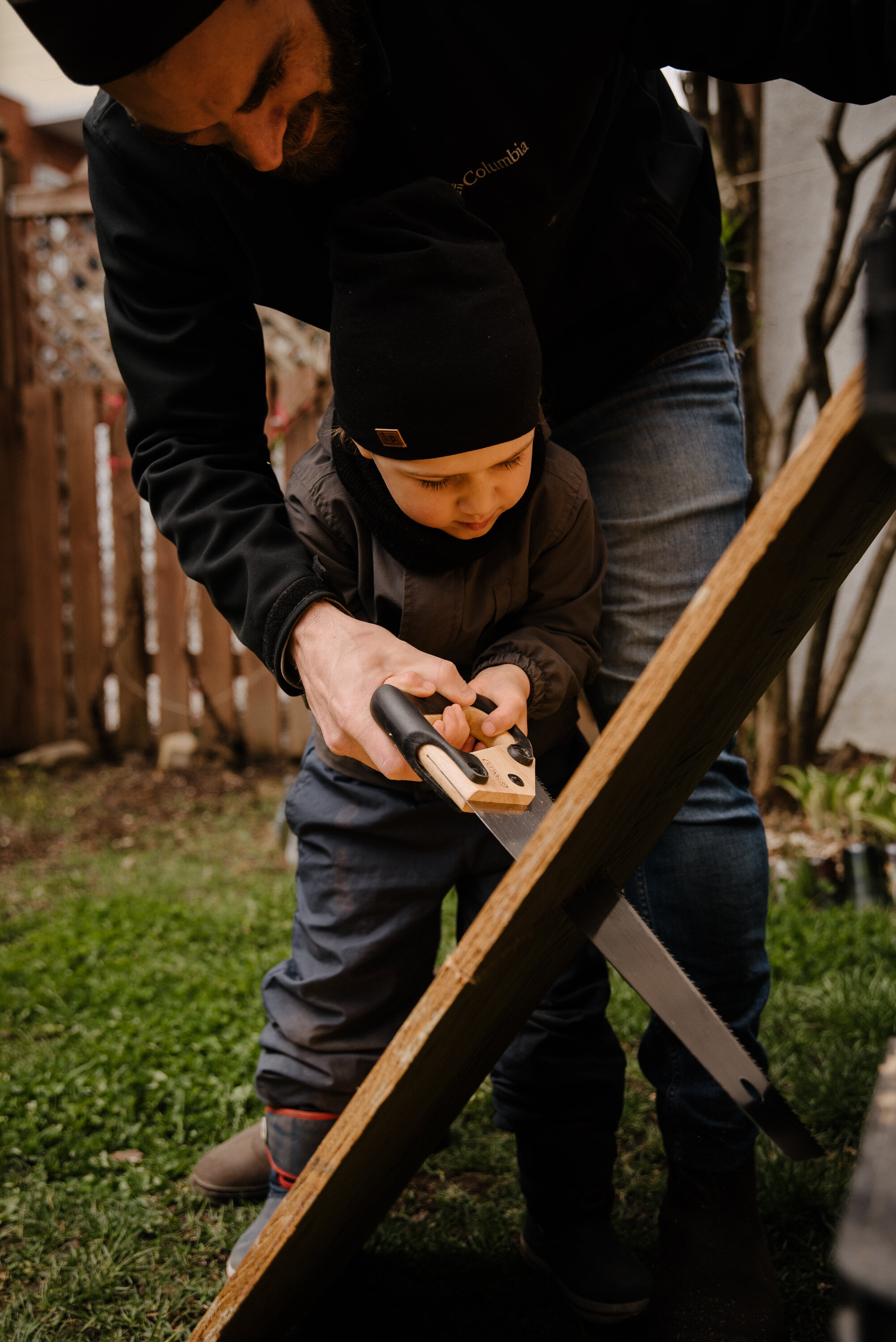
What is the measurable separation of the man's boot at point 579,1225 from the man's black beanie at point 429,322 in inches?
44.5

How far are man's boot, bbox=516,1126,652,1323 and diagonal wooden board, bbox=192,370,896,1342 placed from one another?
1.57ft

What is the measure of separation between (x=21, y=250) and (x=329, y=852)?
559cm

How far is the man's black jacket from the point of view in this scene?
3.84 ft

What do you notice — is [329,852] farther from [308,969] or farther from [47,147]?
[47,147]

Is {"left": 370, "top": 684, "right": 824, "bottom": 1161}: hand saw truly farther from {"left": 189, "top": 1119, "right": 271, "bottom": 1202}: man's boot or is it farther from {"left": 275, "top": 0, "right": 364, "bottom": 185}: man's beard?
{"left": 189, "top": 1119, "right": 271, "bottom": 1202}: man's boot

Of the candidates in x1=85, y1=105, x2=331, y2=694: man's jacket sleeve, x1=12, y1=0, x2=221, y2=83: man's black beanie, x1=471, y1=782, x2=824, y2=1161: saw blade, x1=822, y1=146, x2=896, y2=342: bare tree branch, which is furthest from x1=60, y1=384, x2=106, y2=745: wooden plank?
x1=471, y1=782, x2=824, y2=1161: saw blade

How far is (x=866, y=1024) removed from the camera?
225cm

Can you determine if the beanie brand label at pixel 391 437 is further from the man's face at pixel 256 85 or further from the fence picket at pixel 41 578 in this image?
the fence picket at pixel 41 578

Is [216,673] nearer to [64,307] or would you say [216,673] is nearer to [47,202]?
[64,307]

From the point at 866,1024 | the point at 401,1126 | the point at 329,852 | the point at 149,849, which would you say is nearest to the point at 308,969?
the point at 329,852

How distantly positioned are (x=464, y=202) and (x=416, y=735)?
70 cm

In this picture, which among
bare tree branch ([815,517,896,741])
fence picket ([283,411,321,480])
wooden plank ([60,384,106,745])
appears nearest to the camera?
bare tree branch ([815,517,896,741])

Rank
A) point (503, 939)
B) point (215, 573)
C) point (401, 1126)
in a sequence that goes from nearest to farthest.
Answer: point (503, 939) → point (401, 1126) → point (215, 573)

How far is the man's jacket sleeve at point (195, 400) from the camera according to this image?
4.49ft
